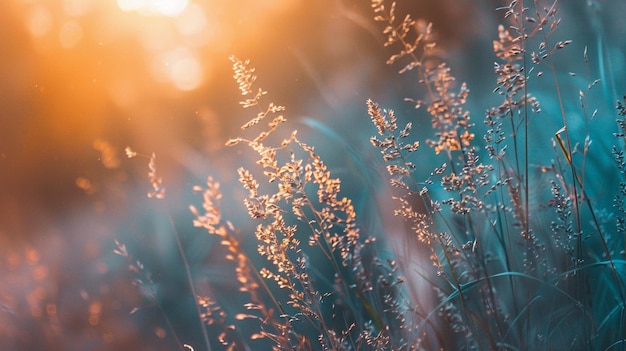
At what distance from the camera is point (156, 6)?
2293 millimetres

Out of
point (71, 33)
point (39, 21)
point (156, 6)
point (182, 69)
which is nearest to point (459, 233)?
point (182, 69)

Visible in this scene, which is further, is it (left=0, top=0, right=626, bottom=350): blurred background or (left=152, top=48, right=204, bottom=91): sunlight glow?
(left=152, top=48, right=204, bottom=91): sunlight glow

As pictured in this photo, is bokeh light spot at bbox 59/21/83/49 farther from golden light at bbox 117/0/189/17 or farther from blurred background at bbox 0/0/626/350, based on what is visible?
golden light at bbox 117/0/189/17

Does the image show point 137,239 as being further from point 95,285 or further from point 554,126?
point 554,126

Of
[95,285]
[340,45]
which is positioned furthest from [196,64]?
[95,285]

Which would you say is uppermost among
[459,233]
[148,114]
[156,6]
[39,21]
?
[39,21]

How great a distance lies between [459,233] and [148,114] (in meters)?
1.19

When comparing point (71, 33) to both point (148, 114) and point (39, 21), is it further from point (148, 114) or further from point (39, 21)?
point (148, 114)

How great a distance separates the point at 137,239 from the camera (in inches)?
92.6

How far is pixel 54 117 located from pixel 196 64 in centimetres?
61

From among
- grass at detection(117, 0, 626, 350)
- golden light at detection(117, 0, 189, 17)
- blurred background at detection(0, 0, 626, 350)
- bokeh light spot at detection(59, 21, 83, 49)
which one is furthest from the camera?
bokeh light spot at detection(59, 21, 83, 49)

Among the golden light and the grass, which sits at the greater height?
the golden light

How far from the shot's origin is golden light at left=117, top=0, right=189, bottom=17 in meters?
2.27

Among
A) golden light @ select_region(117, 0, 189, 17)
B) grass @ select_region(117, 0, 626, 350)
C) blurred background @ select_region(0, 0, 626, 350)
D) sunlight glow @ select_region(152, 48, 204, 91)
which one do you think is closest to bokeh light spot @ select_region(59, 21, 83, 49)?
blurred background @ select_region(0, 0, 626, 350)
